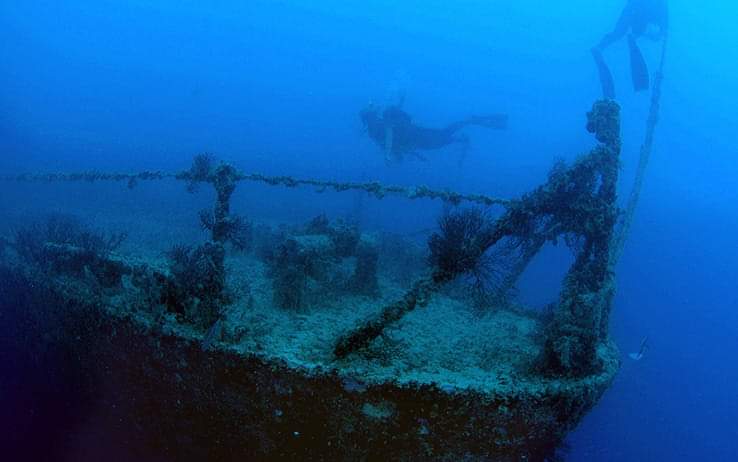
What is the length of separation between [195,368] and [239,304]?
107 cm

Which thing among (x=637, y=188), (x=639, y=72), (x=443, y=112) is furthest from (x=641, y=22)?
(x=443, y=112)

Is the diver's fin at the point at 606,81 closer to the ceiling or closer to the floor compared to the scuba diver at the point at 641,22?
closer to the floor

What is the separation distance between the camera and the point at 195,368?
4.48 meters

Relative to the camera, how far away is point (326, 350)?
449 centimetres

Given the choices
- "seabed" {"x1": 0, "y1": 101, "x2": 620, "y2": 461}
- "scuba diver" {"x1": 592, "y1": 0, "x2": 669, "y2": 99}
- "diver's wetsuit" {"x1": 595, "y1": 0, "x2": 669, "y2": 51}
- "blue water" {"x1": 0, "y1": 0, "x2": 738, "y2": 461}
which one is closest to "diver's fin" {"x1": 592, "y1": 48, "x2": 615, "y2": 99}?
"scuba diver" {"x1": 592, "y1": 0, "x2": 669, "y2": 99}

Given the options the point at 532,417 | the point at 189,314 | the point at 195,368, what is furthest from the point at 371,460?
the point at 189,314

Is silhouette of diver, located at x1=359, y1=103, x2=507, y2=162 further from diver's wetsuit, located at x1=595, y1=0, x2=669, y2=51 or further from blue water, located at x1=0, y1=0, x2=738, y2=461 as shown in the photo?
diver's wetsuit, located at x1=595, y1=0, x2=669, y2=51

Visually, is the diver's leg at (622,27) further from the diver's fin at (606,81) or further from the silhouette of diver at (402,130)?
the silhouette of diver at (402,130)

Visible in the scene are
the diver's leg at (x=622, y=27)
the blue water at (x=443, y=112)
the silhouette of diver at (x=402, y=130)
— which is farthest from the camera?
the blue water at (x=443, y=112)

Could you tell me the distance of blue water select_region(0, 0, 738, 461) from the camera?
20.9m

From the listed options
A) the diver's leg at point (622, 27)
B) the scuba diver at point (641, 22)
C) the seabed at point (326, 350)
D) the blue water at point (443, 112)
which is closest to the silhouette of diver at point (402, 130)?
the blue water at point (443, 112)

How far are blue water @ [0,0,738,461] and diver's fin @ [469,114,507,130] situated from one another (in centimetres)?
201

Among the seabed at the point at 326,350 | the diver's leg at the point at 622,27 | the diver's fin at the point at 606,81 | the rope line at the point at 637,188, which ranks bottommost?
the seabed at the point at 326,350

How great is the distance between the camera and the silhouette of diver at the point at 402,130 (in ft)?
42.1
